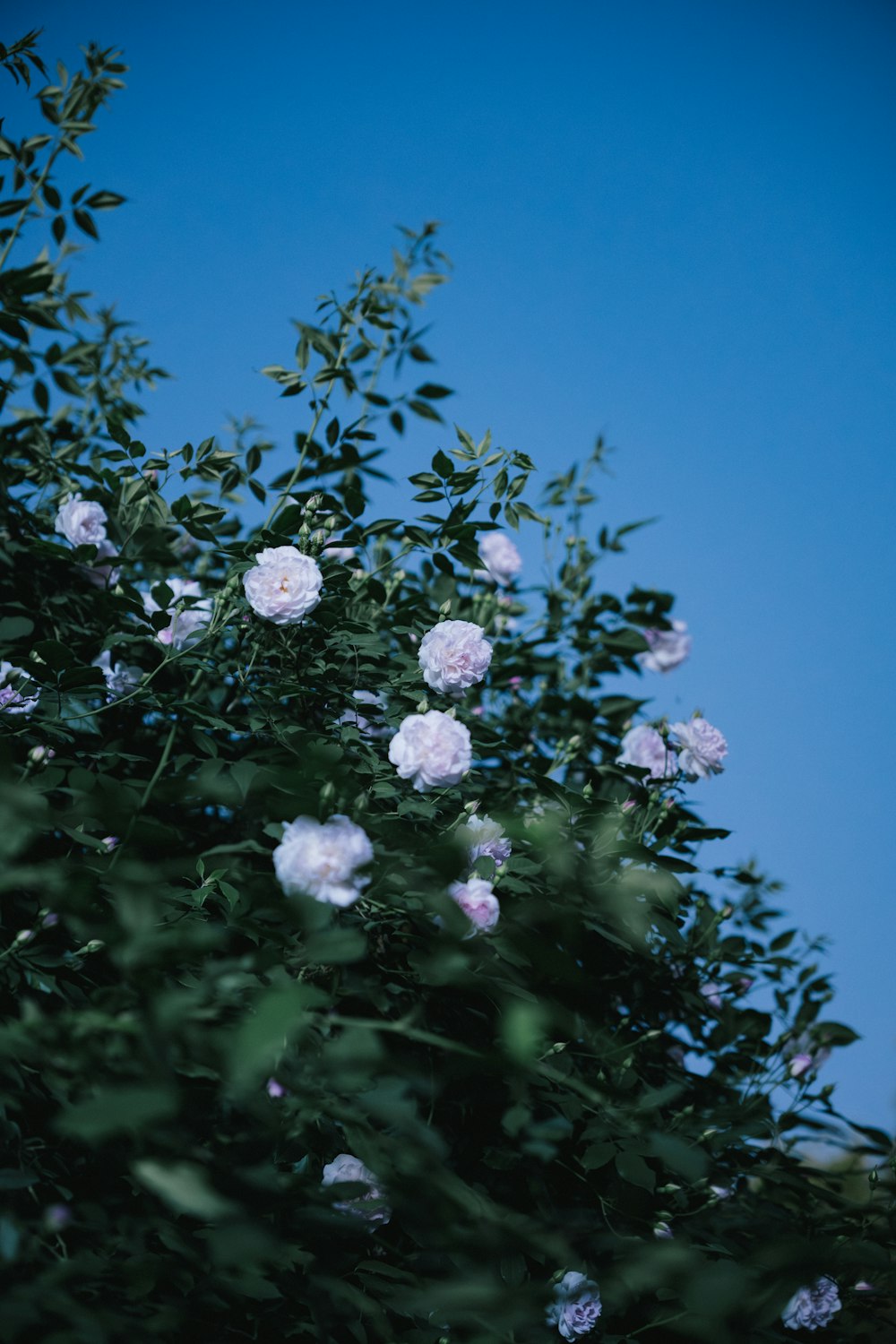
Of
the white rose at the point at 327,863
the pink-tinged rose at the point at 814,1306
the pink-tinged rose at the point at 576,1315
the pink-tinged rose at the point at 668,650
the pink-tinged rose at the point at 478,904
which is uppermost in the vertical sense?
the pink-tinged rose at the point at 668,650

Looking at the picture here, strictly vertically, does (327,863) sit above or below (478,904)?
below

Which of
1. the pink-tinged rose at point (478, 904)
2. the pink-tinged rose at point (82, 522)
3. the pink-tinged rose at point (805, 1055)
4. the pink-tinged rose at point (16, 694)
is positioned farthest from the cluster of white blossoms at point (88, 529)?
the pink-tinged rose at point (805, 1055)

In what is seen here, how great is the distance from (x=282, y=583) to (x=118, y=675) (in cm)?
60

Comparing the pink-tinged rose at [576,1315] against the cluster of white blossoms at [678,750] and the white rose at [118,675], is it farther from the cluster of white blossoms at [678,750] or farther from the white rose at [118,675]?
the white rose at [118,675]

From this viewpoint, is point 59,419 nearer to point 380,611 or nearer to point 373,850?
point 380,611

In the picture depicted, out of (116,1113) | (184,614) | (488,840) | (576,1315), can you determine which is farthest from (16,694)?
(576,1315)

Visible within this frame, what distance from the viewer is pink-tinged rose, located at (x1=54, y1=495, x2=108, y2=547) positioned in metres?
2.09

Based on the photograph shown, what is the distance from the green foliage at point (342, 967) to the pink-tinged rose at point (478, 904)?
39mm

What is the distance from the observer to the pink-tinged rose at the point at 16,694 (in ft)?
5.48

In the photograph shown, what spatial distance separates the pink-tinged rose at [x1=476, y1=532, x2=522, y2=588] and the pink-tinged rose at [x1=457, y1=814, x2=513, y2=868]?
53.5 inches

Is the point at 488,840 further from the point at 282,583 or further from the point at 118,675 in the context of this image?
the point at 118,675

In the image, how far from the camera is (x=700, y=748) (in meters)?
2.15

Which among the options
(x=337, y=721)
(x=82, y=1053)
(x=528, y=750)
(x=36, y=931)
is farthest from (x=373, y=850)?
(x=528, y=750)

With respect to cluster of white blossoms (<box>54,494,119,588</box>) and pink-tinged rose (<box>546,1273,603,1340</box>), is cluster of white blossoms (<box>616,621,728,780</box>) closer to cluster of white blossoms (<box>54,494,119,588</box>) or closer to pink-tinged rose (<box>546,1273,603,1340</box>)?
pink-tinged rose (<box>546,1273,603,1340</box>)
